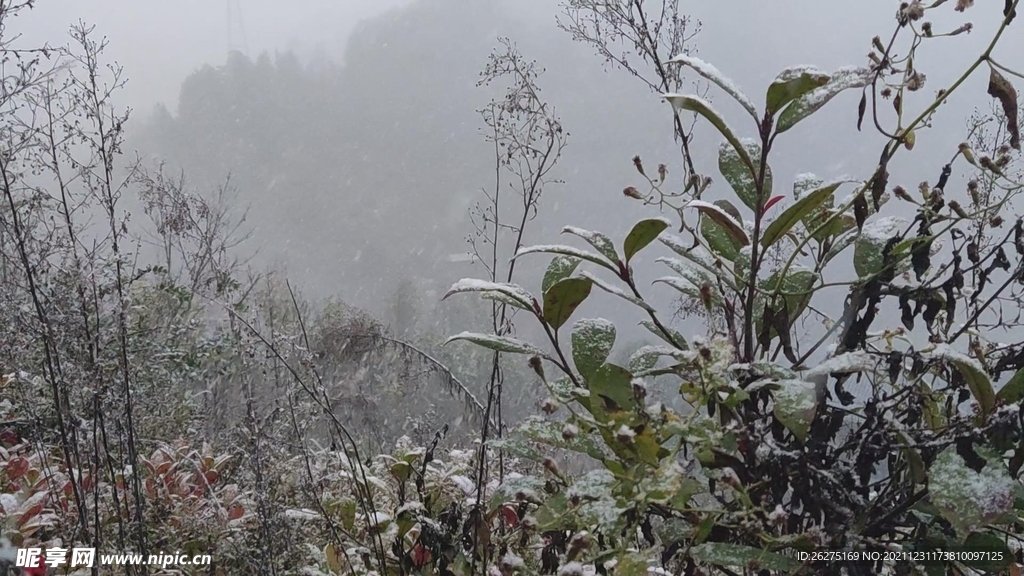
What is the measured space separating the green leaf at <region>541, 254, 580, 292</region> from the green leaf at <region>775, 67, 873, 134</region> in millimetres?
156

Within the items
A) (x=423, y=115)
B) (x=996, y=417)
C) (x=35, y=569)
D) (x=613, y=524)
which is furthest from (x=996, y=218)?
(x=423, y=115)

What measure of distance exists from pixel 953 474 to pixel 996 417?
0.03m

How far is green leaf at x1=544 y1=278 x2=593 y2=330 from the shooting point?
16.4 inches

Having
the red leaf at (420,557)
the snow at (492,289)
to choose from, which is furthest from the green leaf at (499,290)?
the red leaf at (420,557)

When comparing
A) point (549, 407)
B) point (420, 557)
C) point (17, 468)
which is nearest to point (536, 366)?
point (549, 407)

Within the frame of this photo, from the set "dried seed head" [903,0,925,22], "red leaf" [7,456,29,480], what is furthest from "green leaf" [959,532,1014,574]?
"red leaf" [7,456,29,480]

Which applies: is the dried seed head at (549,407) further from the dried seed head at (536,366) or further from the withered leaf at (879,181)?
the withered leaf at (879,181)

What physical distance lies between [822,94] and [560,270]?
0.63ft

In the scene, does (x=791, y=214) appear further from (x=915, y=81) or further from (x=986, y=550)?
(x=986, y=550)

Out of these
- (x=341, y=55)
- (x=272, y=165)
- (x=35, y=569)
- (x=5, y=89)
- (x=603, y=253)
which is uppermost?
(x=341, y=55)

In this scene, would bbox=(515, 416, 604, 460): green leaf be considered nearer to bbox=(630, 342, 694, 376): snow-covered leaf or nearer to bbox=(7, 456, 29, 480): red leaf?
bbox=(630, 342, 694, 376): snow-covered leaf

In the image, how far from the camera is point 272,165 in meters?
7.56

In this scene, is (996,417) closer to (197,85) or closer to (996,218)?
(996,218)

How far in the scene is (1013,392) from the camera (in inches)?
14.0
